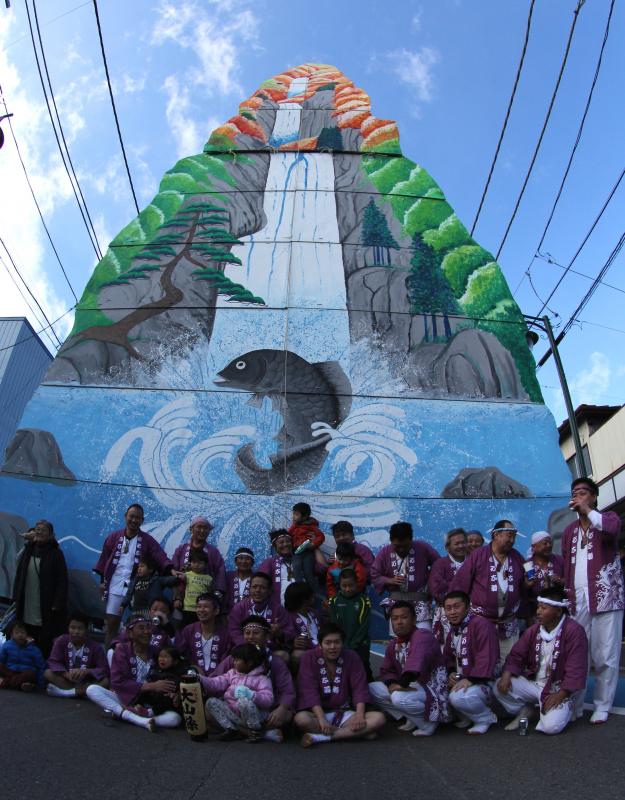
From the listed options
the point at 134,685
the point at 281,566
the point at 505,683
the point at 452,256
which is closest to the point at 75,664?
the point at 134,685

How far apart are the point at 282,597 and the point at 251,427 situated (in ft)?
11.2

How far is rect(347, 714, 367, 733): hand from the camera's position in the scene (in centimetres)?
439

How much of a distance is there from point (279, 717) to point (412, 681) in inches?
40.2

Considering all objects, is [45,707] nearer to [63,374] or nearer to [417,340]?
[63,374]

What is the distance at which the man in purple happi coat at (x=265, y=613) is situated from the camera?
5375mm

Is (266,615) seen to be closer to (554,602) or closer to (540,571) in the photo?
(554,602)

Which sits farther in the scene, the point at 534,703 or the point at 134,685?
the point at 134,685

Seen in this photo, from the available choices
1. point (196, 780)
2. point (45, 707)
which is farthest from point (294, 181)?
point (196, 780)

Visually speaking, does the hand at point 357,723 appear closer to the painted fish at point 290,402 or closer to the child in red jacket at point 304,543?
the child in red jacket at point 304,543

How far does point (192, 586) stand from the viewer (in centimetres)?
631

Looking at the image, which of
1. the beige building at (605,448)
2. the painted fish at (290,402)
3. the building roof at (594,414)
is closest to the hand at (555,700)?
the painted fish at (290,402)

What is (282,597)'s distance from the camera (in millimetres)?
6383

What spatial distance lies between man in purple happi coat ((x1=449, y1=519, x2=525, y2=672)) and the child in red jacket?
1.42m

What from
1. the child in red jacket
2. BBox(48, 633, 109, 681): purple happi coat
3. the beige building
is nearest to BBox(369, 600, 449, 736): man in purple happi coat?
the child in red jacket
